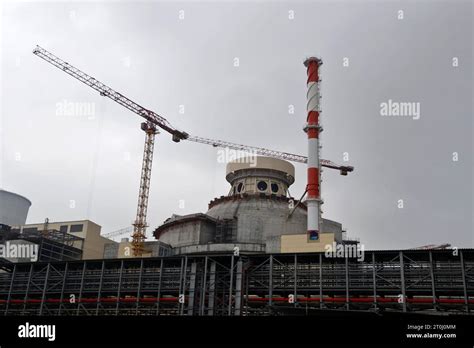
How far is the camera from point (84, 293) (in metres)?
49.3

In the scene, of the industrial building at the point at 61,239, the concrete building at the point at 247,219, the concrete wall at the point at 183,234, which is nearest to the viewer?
the concrete building at the point at 247,219

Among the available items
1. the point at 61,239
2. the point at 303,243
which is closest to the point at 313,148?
the point at 303,243

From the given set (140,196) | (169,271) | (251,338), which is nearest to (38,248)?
(140,196)

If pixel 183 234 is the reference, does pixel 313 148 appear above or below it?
above

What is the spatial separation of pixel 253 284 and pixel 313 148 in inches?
862

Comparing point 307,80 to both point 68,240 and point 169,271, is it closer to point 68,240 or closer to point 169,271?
point 169,271

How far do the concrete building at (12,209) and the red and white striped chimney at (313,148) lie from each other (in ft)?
171

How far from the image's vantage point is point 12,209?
3187 inches

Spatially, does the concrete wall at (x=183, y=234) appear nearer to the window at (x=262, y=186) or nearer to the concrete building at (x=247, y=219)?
the concrete building at (x=247, y=219)

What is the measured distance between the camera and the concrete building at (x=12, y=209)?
79.5 meters
